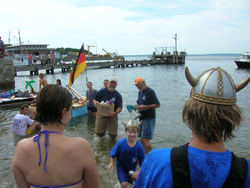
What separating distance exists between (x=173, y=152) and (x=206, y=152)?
0.66 feet

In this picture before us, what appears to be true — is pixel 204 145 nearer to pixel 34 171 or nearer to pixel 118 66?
pixel 34 171

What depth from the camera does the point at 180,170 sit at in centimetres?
112

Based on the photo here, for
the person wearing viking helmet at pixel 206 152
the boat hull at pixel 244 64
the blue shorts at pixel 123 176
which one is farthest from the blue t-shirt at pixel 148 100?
the boat hull at pixel 244 64

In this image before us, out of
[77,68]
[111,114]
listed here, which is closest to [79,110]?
[77,68]

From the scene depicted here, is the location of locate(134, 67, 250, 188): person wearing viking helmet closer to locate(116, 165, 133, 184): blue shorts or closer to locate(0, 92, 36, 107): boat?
locate(116, 165, 133, 184): blue shorts

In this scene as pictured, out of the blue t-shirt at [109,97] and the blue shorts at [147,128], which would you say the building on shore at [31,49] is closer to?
the blue t-shirt at [109,97]

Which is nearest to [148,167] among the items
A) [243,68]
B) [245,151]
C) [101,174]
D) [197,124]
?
[197,124]

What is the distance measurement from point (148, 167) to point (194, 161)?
0.94 feet

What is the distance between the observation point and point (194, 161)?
3.75 ft

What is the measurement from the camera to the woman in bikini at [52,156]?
1486 millimetres

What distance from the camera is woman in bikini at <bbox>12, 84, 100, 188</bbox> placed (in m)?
1.49

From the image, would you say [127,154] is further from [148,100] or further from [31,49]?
[31,49]

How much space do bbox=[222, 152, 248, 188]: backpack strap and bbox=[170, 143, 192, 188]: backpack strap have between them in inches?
8.3

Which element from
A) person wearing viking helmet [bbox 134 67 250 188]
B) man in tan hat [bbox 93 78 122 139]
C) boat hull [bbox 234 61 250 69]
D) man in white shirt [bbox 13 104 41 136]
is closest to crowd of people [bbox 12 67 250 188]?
person wearing viking helmet [bbox 134 67 250 188]
